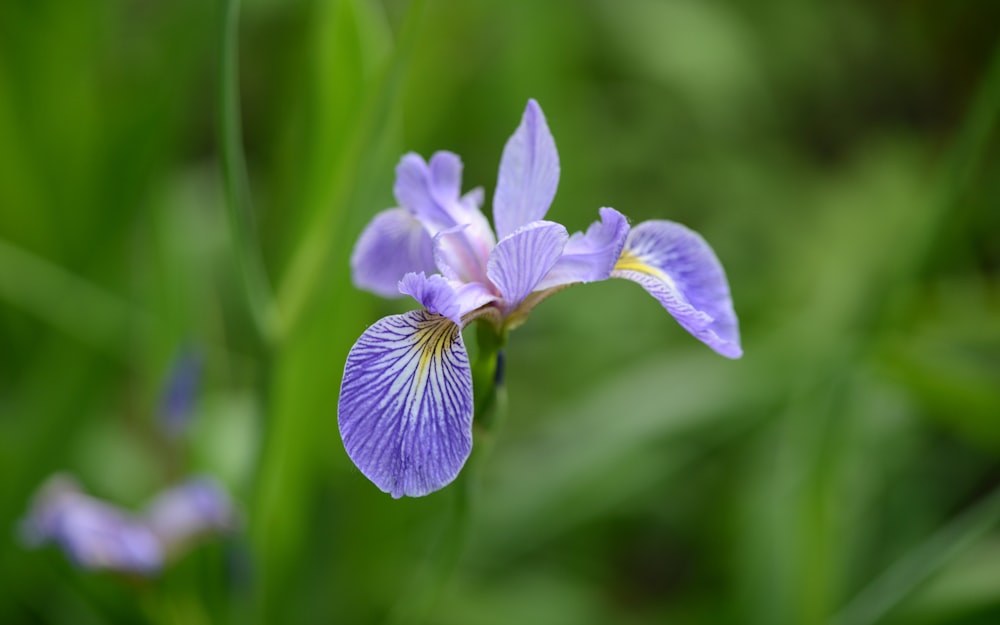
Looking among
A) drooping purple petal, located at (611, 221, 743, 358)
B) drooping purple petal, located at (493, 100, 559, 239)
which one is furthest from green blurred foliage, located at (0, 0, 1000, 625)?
drooping purple petal, located at (611, 221, 743, 358)

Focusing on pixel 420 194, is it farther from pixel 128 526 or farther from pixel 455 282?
pixel 128 526

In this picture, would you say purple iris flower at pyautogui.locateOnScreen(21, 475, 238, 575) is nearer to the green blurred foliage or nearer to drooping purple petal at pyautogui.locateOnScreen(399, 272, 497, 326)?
the green blurred foliage

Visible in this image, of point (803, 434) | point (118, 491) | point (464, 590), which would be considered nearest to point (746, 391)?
point (803, 434)

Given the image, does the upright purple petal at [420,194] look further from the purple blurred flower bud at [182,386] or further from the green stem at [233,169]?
the purple blurred flower bud at [182,386]

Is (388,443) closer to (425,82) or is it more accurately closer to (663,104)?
(425,82)

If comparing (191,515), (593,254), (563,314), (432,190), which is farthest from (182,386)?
(563,314)
